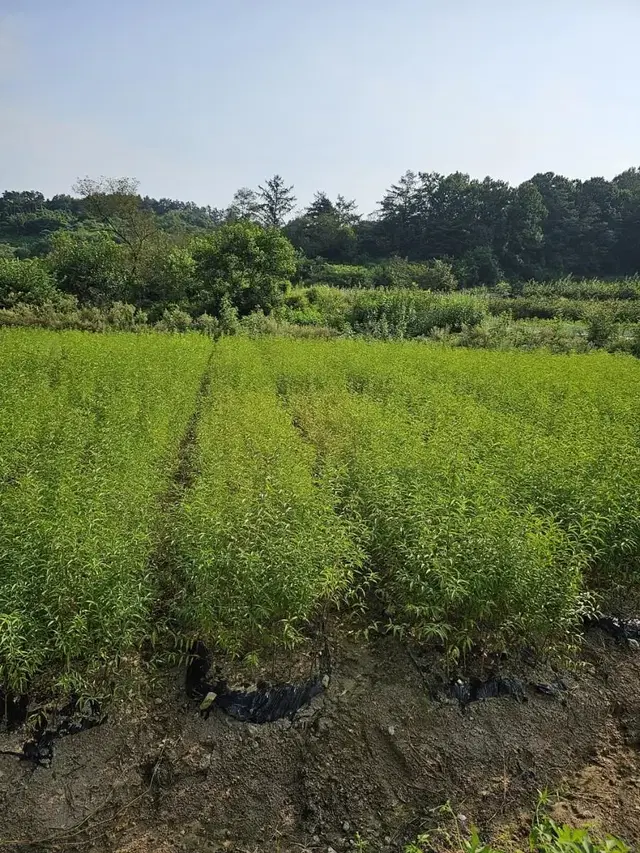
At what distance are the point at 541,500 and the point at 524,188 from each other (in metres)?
56.4

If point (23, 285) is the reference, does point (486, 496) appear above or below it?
below

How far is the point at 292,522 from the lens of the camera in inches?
185

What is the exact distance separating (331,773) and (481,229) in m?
55.1

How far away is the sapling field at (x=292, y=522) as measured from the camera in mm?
3947

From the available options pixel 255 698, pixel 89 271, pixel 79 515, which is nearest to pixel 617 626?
pixel 255 698

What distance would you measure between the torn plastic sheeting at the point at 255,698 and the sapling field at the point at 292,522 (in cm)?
33

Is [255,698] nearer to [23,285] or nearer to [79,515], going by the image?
[79,515]

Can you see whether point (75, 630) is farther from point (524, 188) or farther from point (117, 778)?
point (524, 188)

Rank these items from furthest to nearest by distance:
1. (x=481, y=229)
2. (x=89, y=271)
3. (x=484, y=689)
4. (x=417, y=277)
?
(x=481, y=229), (x=417, y=277), (x=89, y=271), (x=484, y=689)

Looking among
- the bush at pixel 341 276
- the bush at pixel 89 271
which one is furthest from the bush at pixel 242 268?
the bush at pixel 341 276

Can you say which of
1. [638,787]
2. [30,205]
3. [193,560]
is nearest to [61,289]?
[193,560]

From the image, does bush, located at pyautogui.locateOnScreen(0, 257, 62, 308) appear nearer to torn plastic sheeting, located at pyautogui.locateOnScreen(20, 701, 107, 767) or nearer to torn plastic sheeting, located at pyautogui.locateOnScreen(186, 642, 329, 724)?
torn plastic sheeting, located at pyautogui.locateOnScreen(20, 701, 107, 767)

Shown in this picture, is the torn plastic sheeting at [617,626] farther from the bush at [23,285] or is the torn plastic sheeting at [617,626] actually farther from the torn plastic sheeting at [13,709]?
the bush at [23,285]

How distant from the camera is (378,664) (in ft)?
14.8
